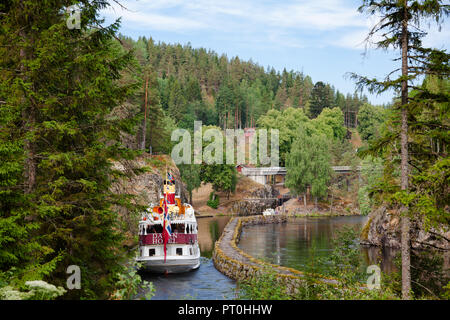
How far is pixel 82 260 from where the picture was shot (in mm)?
11609

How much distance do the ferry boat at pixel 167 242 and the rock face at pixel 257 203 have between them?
50.8 m

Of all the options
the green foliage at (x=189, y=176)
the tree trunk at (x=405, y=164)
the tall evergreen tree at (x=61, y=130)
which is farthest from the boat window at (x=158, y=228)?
the green foliage at (x=189, y=176)

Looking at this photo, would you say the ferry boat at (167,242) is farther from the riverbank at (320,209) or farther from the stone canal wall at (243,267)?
the riverbank at (320,209)

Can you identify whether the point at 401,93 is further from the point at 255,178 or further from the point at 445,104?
the point at 255,178

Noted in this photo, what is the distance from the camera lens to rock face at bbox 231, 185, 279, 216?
82.1 meters

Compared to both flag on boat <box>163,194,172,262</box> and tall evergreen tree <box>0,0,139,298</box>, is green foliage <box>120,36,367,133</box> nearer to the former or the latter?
flag on boat <box>163,194,172,262</box>

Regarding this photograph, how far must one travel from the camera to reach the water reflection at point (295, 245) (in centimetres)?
3362

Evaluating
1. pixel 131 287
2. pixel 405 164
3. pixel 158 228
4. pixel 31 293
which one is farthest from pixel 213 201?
pixel 31 293

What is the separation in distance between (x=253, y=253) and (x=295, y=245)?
6.50 metres

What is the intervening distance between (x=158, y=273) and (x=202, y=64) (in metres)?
152

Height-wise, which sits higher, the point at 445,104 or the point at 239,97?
the point at 239,97

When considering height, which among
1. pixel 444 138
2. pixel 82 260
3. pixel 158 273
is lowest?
pixel 158 273

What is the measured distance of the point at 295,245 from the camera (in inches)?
1687
